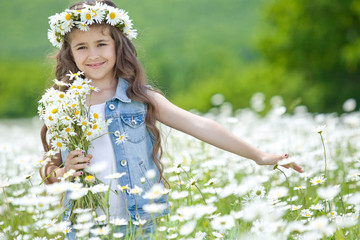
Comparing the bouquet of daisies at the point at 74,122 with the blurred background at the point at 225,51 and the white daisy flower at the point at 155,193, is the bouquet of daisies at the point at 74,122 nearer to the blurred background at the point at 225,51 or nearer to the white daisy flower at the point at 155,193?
the white daisy flower at the point at 155,193

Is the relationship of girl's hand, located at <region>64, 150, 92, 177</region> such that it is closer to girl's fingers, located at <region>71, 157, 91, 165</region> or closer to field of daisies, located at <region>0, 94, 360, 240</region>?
girl's fingers, located at <region>71, 157, 91, 165</region>

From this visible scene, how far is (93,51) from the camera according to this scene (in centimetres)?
256

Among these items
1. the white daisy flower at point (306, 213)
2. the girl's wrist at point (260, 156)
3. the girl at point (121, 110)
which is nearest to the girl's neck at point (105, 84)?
the girl at point (121, 110)

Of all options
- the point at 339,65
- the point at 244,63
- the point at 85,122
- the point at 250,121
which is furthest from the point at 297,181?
the point at 244,63

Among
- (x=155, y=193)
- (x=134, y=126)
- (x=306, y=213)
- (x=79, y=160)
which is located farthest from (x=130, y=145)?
(x=306, y=213)

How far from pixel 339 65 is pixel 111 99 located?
13.7 m

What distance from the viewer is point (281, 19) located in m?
15.2

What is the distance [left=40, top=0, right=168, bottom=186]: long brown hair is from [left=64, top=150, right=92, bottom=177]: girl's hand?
472 mm

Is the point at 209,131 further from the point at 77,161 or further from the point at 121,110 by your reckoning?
the point at 77,161

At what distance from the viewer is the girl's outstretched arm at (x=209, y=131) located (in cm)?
248

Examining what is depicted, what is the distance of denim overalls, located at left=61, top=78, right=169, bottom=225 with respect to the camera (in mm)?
2490

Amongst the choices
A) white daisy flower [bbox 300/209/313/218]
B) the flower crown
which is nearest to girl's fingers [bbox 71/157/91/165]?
the flower crown

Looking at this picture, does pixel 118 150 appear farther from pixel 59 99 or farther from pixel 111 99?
pixel 59 99

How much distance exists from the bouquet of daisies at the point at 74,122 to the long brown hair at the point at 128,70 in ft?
1.21
